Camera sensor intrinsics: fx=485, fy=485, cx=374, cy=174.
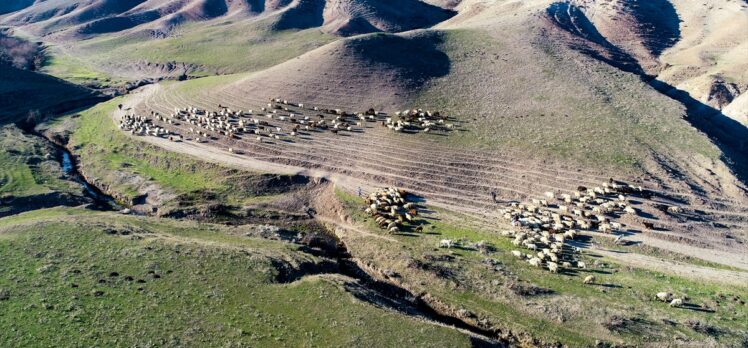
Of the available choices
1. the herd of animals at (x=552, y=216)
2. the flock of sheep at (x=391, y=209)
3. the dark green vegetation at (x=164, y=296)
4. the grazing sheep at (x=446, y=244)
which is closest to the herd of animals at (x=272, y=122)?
the flock of sheep at (x=391, y=209)

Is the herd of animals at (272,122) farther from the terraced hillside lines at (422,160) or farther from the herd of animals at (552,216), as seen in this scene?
the herd of animals at (552,216)

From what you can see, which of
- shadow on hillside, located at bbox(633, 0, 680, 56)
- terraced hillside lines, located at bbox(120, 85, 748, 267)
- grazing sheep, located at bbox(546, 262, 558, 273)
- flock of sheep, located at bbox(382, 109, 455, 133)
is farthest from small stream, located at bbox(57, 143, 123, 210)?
shadow on hillside, located at bbox(633, 0, 680, 56)

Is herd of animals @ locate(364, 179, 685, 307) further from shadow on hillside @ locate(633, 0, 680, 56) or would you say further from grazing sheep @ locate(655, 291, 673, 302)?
shadow on hillside @ locate(633, 0, 680, 56)

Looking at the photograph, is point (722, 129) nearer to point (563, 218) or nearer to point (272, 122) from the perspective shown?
point (563, 218)

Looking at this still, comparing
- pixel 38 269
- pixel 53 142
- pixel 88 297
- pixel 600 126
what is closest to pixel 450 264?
pixel 88 297

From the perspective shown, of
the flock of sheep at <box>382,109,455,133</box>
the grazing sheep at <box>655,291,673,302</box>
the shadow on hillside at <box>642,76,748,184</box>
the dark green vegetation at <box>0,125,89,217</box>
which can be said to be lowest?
the dark green vegetation at <box>0,125,89,217</box>

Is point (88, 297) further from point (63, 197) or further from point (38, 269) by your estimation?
point (63, 197)

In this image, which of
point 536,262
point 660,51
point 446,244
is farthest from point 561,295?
point 660,51
